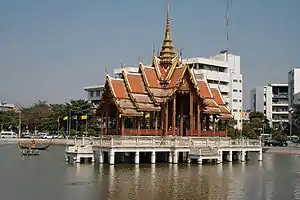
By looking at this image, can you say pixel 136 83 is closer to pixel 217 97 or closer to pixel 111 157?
pixel 111 157

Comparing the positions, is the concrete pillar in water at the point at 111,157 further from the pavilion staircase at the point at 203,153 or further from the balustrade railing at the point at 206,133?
the balustrade railing at the point at 206,133

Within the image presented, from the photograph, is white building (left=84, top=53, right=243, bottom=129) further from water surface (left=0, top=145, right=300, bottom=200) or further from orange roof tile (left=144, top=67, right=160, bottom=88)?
water surface (left=0, top=145, right=300, bottom=200)

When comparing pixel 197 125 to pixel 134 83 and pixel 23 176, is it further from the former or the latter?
pixel 23 176

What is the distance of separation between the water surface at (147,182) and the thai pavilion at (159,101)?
14.9 ft

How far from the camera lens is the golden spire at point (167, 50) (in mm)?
45562

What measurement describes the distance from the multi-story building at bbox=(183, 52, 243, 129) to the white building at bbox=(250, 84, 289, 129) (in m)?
17.4

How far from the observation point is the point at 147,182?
90.2 ft

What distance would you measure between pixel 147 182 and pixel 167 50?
20861 millimetres

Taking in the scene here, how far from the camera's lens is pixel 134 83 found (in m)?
41.3

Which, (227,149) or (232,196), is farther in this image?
(227,149)

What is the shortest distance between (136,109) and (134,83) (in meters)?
3.23

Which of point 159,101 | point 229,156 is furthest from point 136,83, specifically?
point 229,156

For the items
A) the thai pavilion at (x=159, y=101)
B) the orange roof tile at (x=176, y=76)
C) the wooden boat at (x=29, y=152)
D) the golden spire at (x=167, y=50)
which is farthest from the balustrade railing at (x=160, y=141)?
the wooden boat at (x=29, y=152)

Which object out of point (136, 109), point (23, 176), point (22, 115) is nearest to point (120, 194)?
point (23, 176)
